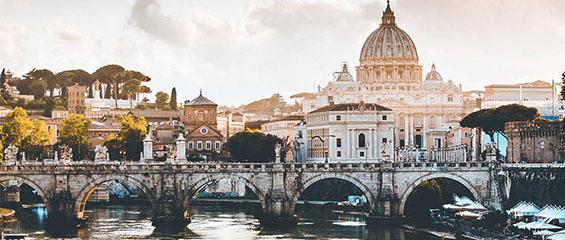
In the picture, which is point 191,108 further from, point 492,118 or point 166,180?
point 166,180

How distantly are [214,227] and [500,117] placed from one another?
32.7m

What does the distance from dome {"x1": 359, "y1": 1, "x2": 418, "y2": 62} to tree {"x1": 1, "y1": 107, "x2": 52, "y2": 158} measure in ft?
235

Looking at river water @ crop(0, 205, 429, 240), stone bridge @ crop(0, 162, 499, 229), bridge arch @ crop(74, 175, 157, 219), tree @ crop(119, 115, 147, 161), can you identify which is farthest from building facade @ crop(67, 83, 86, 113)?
bridge arch @ crop(74, 175, 157, 219)

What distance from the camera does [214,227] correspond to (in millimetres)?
89625

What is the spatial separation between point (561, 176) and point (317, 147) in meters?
66.2

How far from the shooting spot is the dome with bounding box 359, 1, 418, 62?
19625 centimetres

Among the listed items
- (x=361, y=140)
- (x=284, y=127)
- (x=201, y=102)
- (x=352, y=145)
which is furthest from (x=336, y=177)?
(x=284, y=127)

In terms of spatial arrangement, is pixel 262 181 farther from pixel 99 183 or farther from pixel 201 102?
pixel 201 102

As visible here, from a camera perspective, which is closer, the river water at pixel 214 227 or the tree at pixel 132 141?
the river water at pixel 214 227

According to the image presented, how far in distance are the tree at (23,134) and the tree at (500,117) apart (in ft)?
122

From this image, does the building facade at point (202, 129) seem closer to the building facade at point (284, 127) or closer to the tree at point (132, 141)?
the building facade at point (284, 127)

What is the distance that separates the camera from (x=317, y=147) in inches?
5778

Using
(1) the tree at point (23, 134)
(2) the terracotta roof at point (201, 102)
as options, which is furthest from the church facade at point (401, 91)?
(1) the tree at point (23, 134)

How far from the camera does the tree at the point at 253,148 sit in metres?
134
